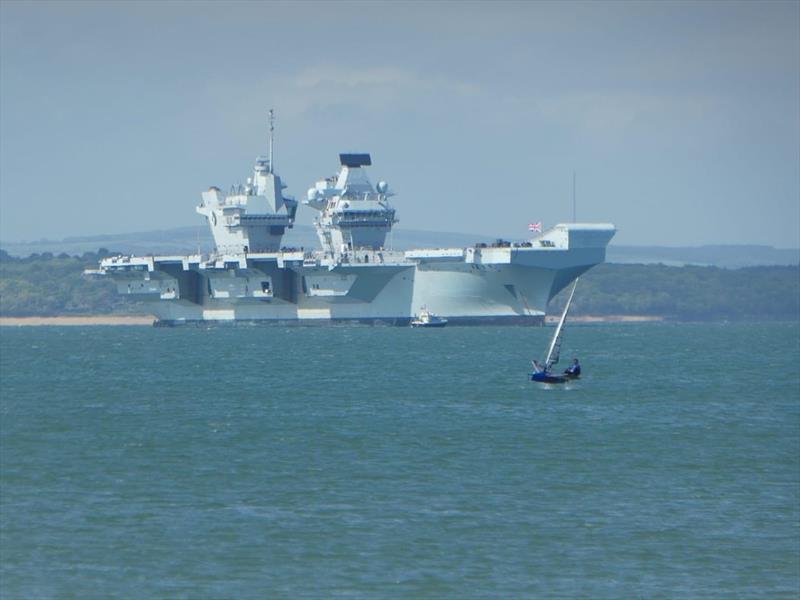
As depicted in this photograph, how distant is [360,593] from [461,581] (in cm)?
183

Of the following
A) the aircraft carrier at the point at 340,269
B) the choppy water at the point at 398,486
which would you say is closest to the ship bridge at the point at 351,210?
the aircraft carrier at the point at 340,269

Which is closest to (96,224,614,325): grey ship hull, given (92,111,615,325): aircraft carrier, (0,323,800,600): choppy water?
(92,111,615,325): aircraft carrier

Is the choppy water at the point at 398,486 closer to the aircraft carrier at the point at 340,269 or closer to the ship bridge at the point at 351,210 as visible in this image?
the aircraft carrier at the point at 340,269

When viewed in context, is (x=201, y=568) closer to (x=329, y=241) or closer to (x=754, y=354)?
(x=754, y=354)

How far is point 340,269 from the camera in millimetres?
113312

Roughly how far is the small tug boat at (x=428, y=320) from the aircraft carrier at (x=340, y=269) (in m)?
0.43

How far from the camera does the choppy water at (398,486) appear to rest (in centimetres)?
2672

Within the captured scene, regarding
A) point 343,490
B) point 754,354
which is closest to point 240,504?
point 343,490

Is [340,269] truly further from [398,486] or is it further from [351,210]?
[398,486]

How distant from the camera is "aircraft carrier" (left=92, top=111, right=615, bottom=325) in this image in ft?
357

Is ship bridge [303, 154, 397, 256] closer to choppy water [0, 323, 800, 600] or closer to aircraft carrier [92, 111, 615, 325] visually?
aircraft carrier [92, 111, 615, 325]

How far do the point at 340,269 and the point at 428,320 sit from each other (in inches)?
289

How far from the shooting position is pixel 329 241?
4931 inches

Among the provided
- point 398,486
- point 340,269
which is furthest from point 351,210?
point 398,486
